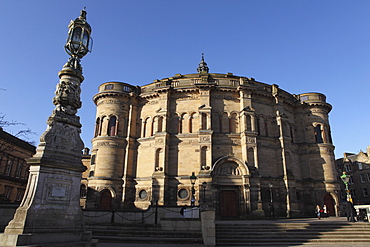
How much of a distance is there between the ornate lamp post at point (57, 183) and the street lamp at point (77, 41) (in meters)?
0.42

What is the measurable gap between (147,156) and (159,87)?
27.9ft

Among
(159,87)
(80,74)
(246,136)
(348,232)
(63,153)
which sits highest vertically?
(159,87)

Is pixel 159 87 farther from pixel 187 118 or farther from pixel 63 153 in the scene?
pixel 63 153

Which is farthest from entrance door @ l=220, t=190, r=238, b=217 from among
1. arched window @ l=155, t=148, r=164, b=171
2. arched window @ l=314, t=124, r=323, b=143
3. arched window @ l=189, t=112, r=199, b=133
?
arched window @ l=314, t=124, r=323, b=143

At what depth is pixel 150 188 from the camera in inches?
1117

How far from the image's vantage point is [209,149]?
27.6 m

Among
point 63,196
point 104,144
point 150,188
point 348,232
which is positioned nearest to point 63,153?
point 63,196

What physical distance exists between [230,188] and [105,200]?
14.3 m

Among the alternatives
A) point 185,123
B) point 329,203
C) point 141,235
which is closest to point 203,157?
point 185,123

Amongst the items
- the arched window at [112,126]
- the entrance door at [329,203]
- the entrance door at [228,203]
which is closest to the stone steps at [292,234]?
the entrance door at [228,203]

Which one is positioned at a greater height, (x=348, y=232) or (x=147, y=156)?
(x=147, y=156)

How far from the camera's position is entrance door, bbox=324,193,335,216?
3180 cm

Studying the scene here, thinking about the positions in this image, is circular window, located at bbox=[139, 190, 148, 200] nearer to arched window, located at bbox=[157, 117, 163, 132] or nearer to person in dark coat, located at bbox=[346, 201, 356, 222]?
arched window, located at bbox=[157, 117, 163, 132]

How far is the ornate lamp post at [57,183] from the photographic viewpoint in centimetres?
789
